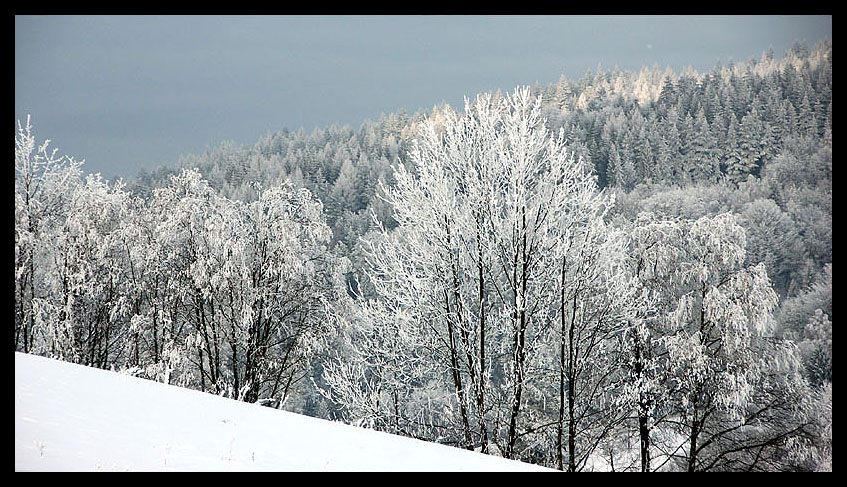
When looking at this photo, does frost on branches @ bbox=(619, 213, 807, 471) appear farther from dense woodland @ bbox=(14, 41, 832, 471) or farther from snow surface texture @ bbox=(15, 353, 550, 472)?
snow surface texture @ bbox=(15, 353, 550, 472)

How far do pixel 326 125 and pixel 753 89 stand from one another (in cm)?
7110

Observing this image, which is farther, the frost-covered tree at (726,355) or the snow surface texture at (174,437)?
the frost-covered tree at (726,355)

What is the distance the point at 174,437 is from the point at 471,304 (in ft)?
19.2

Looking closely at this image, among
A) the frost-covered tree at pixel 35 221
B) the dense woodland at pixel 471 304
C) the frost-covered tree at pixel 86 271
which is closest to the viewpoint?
the dense woodland at pixel 471 304

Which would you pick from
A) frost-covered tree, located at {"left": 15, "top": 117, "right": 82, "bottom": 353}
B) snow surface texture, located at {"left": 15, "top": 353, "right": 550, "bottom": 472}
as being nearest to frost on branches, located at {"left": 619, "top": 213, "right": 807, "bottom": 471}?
snow surface texture, located at {"left": 15, "top": 353, "right": 550, "bottom": 472}

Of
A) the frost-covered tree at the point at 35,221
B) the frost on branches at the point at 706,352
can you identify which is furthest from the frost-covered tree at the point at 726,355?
the frost-covered tree at the point at 35,221

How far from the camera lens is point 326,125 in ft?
363

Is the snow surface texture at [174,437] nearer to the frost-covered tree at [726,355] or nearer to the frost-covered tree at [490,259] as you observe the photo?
the frost-covered tree at [490,259]

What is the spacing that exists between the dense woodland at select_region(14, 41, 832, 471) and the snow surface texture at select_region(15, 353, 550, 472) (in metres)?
2.93

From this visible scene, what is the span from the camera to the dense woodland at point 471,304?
9289mm

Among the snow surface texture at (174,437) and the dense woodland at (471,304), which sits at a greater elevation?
the dense woodland at (471,304)

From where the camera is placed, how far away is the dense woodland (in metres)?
9.29

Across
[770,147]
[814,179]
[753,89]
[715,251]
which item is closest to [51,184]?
[715,251]

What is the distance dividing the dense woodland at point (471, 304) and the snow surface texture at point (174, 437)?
2.93 meters
